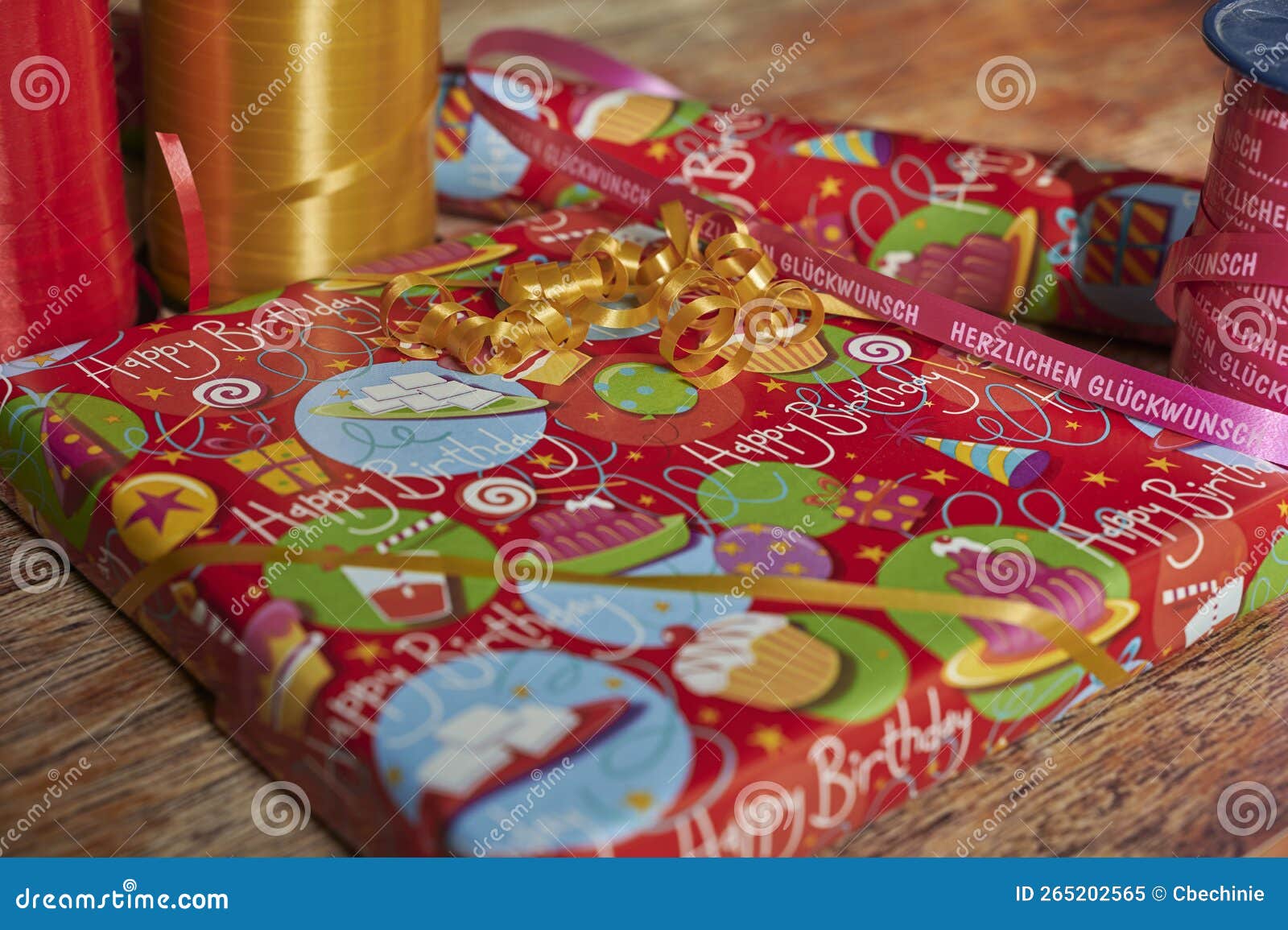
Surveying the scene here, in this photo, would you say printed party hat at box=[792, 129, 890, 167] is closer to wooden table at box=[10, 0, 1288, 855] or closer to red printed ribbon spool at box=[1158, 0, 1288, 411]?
red printed ribbon spool at box=[1158, 0, 1288, 411]

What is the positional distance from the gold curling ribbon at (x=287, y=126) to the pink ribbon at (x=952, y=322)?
0.10 metres

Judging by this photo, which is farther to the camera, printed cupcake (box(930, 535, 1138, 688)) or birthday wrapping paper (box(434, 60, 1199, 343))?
birthday wrapping paper (box(434, 60, 1199, 343))

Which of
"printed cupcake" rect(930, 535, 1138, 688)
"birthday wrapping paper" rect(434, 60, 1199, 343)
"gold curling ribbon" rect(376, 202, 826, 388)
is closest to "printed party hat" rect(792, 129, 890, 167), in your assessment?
"birthday wrapping paper" rect(434, 60, 1199, 343)

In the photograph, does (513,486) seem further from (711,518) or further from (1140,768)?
(1140,768)

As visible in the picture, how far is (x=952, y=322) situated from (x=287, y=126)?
1.23 ft

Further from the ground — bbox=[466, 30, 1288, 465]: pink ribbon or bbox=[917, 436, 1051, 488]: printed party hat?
A: bbox=[466, 30, 1288, 465]: pink ribbon

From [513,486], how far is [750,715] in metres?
0.16

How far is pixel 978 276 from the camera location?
86cm

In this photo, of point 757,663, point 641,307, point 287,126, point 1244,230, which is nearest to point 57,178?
point 287,126

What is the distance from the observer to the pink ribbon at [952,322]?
0.67 m

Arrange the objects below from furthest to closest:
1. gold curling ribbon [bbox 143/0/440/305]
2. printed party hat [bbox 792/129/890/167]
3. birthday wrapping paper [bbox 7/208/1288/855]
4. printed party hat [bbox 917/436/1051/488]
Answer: printed party hat [bbox 792/129/890/167], gold curling ribbon [bbox 143/0/440/305], printed party hat [bbox 917/436/1051/488], birthday wrapping paper [bbox 7/208/1288/855]

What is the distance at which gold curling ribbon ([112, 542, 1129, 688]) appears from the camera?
55 cm

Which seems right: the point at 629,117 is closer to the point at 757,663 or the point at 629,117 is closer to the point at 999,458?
the point at 999,458

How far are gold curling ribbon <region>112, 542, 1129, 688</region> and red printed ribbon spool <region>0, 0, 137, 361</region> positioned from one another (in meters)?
0.22
